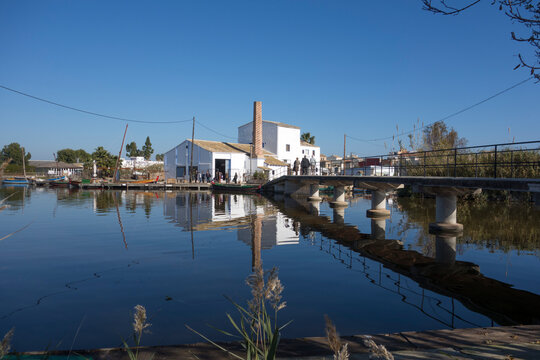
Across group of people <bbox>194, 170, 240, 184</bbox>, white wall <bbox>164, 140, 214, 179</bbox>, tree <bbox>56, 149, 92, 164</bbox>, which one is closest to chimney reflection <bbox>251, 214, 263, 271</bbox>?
group of people <bbox>194, 170, 240, 184</bbox>

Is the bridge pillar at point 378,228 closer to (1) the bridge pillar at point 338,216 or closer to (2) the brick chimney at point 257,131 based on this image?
(1) the bridge pillar at point 338,216

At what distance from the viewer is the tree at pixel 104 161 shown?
58.2 meters

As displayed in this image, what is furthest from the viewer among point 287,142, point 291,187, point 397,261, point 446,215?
point 287,142

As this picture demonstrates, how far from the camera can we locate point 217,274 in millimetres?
8984

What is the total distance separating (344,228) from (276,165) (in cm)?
3597

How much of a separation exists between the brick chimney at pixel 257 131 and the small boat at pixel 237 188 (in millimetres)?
8402

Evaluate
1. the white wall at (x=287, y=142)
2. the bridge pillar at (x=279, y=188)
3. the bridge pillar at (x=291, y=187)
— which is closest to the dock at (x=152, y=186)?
the bridge pillar at (x=279, y=188)

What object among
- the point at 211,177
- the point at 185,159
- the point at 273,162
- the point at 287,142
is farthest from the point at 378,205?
the point at 185,159

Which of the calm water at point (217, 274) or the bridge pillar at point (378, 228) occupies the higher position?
→ the bridge pillar at point (378, 228)

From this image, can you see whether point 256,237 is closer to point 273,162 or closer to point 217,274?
point 217,274

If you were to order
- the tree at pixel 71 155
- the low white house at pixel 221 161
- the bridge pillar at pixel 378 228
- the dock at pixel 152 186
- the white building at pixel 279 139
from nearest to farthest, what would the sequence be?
1. the bridge pillar at pixel 378 228
2. the dock at pixel 152 186
3. the low white house at pixel 221 161
4. the white building at pixel 279 139
5. the tree at pixel 71 155

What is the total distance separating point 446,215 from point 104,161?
55.1 m

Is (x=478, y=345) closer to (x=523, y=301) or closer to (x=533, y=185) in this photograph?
(x=523, y=301)

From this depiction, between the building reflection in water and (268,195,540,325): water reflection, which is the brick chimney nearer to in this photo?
the building reflection in water
